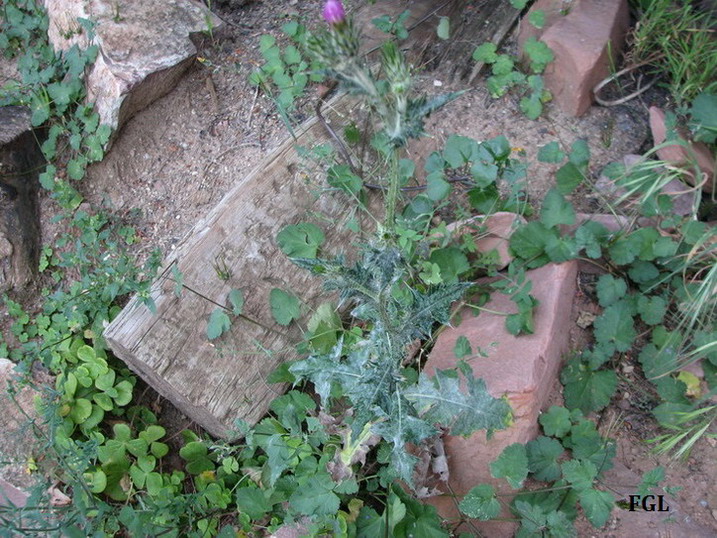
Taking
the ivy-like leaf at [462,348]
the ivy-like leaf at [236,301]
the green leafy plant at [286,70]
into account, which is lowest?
the ivy-like leaf at [462,348]

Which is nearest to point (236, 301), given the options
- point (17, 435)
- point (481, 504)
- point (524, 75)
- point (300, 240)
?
point (300, 240)

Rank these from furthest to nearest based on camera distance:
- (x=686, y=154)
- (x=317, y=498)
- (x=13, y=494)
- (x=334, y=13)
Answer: (x=686, y=154) < (x=13, y=494) < (x=317, y=498) < (x=334, y=13)

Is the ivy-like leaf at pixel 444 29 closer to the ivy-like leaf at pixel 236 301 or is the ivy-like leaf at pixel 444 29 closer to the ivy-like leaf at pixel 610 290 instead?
the ivy-like leaf at pixel 610 290

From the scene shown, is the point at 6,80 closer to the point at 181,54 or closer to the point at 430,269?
the point at 181,54

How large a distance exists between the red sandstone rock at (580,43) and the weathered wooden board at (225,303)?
1212mm

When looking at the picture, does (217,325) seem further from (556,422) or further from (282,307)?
(556,422)

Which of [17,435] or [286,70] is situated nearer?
[17,435]

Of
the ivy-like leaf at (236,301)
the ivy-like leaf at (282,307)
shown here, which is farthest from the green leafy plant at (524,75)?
the ivy-like leaf at (236,301)

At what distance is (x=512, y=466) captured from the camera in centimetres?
215

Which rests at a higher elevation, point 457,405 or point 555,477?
point 457,405

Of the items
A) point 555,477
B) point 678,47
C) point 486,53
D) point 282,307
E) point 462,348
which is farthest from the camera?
point 486,53

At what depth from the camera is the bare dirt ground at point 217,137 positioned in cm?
299

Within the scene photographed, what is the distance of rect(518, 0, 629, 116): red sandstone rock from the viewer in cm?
299

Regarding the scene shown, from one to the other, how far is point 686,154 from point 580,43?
2.37ft
